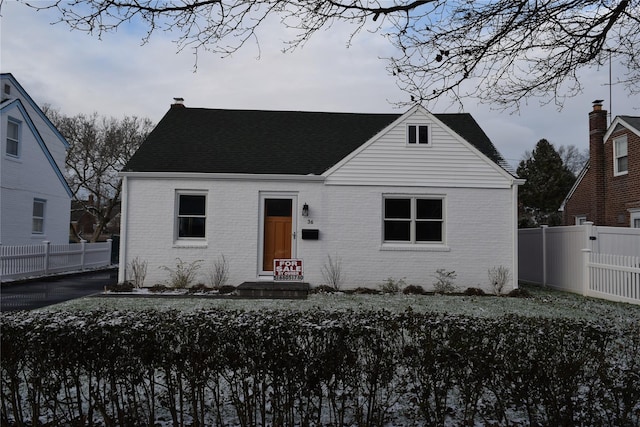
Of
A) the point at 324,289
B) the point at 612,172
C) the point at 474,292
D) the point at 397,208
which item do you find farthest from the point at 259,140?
the point at 612,172

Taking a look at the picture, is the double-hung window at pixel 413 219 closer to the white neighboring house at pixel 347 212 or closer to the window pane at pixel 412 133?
the white neighboring house at pixel 347 212

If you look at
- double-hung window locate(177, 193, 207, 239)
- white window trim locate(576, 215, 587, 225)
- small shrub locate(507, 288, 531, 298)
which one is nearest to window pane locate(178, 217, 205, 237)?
double-hung window locate(177, 193, 207, 239)

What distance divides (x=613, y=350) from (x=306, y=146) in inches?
480

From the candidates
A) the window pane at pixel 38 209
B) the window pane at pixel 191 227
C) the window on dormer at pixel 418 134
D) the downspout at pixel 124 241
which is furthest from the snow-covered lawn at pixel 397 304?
the window pane at pixel 38 209

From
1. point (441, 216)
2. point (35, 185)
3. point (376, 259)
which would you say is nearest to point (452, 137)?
point (441, 216)

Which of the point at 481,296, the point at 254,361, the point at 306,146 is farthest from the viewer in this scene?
the point at 306,146

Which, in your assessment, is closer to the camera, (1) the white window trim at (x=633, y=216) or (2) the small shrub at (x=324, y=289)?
(2) the small shrub at (x=324, y=289)

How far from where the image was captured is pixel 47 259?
17.0 meters

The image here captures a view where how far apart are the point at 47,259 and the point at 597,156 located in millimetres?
22704

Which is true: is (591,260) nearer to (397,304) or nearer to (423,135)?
(423,135)

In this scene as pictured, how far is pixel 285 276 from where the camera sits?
42.8 ft

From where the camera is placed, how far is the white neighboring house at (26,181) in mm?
17703

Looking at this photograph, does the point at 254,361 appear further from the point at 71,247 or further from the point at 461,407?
the point at 71,247

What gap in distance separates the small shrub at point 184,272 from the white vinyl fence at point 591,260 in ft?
35.9
